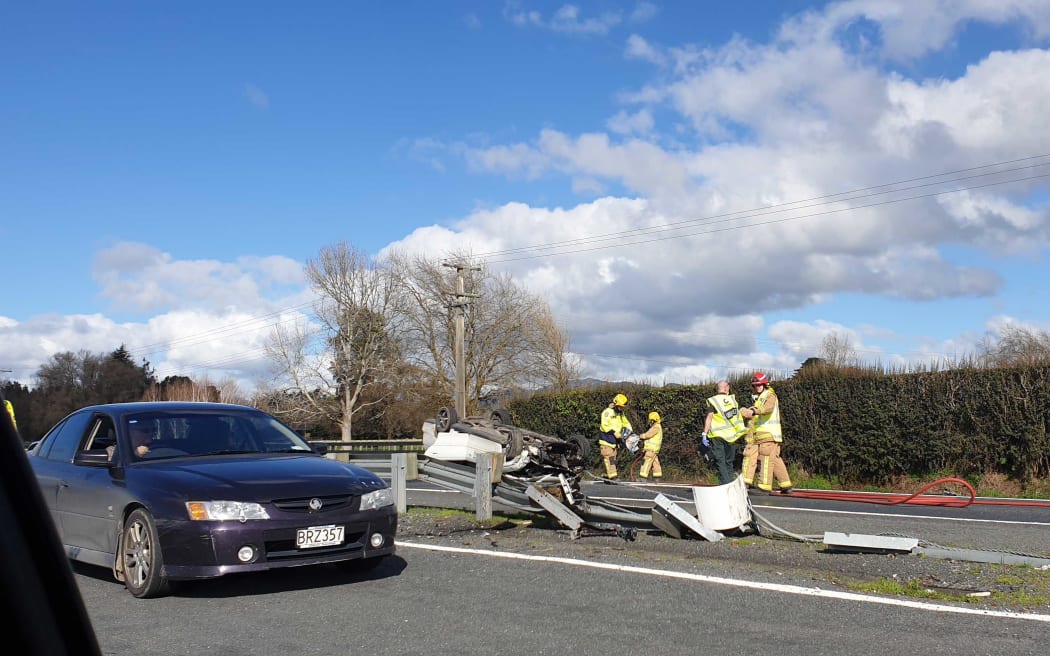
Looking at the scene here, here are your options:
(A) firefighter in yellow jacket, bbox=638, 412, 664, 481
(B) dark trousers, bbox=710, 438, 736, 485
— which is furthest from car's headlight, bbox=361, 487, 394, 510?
(A) firefighter in yellow jacket, bbox=638, 412, 664, 481

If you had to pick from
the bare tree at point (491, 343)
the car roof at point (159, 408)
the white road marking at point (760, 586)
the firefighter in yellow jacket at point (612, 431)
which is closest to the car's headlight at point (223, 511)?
the car roof at point (159, 408)

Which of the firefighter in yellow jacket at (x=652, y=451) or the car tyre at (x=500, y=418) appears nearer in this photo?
the car tyre at (x=500, y=418)

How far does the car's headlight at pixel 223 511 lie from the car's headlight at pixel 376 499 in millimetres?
823

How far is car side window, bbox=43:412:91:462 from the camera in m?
8.30

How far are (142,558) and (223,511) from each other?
0.82 meters

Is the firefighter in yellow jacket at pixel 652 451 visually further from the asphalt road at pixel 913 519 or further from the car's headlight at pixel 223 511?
the car's headlight at pixel 223 511

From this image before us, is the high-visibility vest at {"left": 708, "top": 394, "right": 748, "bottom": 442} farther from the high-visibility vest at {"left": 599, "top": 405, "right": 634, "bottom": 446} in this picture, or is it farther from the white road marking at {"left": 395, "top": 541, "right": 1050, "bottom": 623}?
the white road marking at {"left": 395, "top": 541, "right": 1050, "bottom": 623}

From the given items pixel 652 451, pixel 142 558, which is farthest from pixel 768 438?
pixel 142 558

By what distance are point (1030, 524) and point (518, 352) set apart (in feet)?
149

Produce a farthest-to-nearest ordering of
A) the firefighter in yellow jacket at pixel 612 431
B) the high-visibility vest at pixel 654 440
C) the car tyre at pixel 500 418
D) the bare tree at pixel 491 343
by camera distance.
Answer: the bare tree at pixel 491 343
the firefighter in yellow jacket at pixel 612 431
the high-visibility vest at pixel 654 440
the car tyre at pixel 500 418

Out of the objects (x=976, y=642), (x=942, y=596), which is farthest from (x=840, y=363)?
(x=976, y=642)

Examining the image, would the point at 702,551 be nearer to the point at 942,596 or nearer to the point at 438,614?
the point at 942,596

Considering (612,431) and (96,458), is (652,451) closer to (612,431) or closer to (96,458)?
(612,431)

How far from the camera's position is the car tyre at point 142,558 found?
6.85 metres
